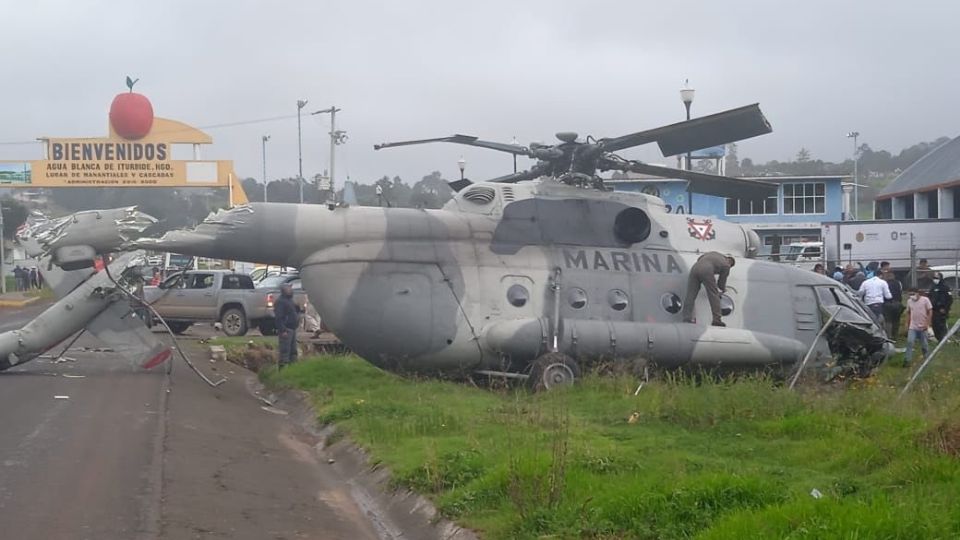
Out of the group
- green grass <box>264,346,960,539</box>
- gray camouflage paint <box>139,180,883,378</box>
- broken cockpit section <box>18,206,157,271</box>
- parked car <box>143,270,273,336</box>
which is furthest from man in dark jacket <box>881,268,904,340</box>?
parked car <box>143,270,273,336</box>

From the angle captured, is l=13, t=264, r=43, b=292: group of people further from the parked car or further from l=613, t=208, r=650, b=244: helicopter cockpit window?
l=613, t=208, r=650, b=244: helicopter cockpit window

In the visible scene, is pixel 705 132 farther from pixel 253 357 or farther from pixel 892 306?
pixel 253 357

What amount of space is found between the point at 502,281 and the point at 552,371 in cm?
164

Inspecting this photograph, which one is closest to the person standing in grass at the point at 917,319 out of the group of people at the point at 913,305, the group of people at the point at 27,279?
the group of people at the point at 913,305

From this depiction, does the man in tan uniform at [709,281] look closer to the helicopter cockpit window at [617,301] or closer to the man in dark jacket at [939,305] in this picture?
the helicopter cockpit window at [617,301]

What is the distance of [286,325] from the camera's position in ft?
62.9

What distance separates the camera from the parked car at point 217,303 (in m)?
28.9

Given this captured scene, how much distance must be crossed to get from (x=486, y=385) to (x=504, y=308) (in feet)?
3.92

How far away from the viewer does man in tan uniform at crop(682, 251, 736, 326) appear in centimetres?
1622

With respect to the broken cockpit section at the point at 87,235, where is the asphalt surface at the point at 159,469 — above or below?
below

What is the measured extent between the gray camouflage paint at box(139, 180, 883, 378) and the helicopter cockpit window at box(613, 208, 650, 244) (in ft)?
0.31

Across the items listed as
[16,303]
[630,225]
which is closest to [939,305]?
[630,225]

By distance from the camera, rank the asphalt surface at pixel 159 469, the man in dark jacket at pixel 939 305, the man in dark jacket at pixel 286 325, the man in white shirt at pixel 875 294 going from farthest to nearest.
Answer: the man in white shirt at pixel 875 294 < the man in dark jacket at pixel 939 305 < the man in dark jacket at pixel 286 325 < the asphalt surface at pixel 159 469

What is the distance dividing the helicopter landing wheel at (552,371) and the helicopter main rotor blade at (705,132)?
305cm
